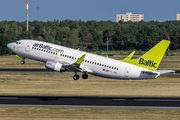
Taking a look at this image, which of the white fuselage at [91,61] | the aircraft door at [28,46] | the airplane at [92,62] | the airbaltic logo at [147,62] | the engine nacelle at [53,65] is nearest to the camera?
the engine nacelle at [53,65]

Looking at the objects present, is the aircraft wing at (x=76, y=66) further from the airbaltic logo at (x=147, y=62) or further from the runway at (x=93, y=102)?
the airbaltic logo at (x=147, y=62)

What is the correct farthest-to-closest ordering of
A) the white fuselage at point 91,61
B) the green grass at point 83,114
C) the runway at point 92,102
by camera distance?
1. the white fuselage at point 91,61
2. the runway at point 92,102
3. the green grass at point 83,114

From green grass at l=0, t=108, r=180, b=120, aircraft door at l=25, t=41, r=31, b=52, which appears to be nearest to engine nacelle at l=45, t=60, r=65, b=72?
aircraft door at l=25, t=41, r=31, b=52

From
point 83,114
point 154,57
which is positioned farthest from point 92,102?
point 154,57

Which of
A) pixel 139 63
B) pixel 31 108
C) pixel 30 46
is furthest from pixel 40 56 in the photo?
pixel 139 63

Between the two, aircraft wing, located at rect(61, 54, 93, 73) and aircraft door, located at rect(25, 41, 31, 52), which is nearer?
aircraft wing, located at rect(61, 54, 93, 73)

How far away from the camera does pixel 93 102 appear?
57.8 m

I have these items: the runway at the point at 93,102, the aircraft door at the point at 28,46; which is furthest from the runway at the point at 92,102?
the aircraft door at the point at 28,46

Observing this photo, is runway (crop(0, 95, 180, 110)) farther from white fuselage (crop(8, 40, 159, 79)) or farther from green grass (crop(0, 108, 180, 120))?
white fuselage (crop(8, 40, 159, 79))

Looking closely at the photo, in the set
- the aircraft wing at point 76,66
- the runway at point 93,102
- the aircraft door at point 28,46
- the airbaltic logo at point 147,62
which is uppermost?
the aircraft door at point 28,46

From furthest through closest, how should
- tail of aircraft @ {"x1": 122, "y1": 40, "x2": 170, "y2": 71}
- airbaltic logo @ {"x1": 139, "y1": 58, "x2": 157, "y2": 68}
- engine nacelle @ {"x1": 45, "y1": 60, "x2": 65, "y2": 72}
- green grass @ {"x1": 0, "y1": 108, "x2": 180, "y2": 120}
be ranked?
1. airbaltic logo @ {"x1": 139, "y1": 58, "x2": 157, "y2": 68}
2. engine nacelle @ {"x1": 45, "y1": 60, "x2": 65, "y2": 72}
3. tail of aircraft @ {"x1": 122, "y1": 40, "x2": 170, "y2": 71}
4. green grass @ {"x1": 0, "y1": 108, "x2": 180, "y2": 120}

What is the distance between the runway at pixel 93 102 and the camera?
179ft

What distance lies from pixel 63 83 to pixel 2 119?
115ft

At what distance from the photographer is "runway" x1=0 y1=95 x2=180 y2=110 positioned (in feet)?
179
